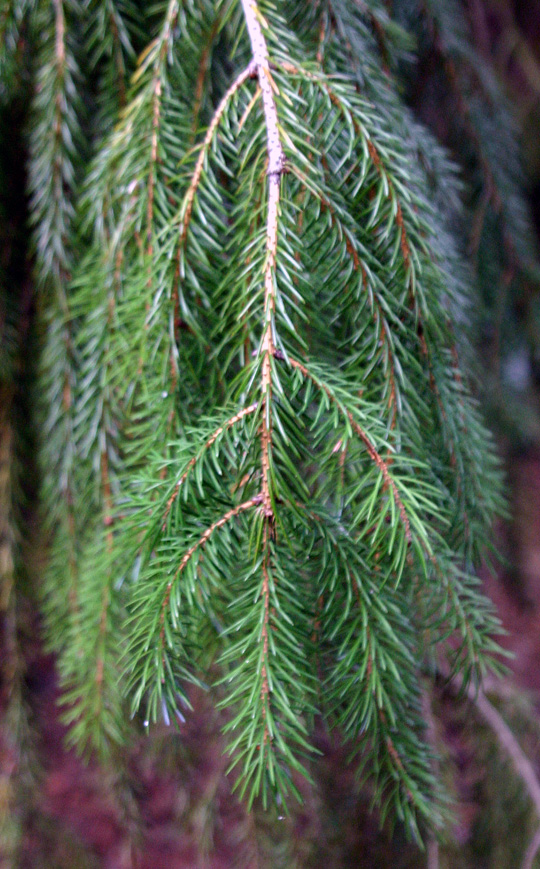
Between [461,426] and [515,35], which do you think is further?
[515,35]

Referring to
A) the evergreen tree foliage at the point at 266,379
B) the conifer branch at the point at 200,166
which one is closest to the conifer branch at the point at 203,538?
the evergreen tree foliage at the point at 266,379

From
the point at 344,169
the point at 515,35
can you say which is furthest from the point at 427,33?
the point at 515,35

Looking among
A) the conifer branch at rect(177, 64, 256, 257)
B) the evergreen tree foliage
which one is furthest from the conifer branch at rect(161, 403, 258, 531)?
the conifer branch at rect(177, 64, 256, 257)

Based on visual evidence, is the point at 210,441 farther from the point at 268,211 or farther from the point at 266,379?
the point at 268,211

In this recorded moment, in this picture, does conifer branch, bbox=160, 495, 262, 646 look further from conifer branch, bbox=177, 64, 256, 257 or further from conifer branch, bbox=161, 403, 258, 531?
conifer branch, bbox=177, 64, 256, 257

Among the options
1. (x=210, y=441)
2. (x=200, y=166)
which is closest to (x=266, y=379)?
(x=210, y=441)

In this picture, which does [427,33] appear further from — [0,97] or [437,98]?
[0,97]

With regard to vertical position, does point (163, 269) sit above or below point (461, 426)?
above

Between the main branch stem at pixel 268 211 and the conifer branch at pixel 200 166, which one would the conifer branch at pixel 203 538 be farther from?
the conifer branch at pixel 200 166
